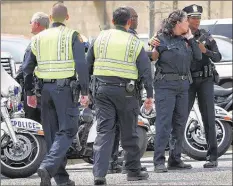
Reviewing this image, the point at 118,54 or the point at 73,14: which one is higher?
the point at 118,54

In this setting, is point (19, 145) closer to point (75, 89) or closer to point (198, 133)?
point (75, 89)

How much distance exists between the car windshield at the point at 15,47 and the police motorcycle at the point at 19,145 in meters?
5.16

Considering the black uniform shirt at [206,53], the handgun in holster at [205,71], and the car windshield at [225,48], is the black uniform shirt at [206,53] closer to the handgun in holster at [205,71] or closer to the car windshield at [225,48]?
the handgun in holster at [205,71]

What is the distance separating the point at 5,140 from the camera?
36.5 feet

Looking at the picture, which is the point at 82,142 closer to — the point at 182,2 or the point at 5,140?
the point at 5,140

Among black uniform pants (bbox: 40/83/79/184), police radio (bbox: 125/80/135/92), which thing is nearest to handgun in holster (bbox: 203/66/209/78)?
police radio (bbox: 125/80/135/92)

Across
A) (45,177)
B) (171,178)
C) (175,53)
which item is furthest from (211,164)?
(45,177)

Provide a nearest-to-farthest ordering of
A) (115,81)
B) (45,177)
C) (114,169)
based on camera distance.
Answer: (45,177), (115,81), (114,169)

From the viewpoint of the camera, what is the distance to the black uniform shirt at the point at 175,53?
1115 cm

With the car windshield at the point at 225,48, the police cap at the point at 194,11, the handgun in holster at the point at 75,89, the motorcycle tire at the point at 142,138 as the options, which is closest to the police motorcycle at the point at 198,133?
the motorcycle tire at the point at 142,138

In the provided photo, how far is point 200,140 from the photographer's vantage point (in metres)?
12.7

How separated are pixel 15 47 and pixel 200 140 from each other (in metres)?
4.84

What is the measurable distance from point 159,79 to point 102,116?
1.41 meters

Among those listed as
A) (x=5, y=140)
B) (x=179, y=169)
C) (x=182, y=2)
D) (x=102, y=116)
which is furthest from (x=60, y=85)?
(x=182, y=2)
